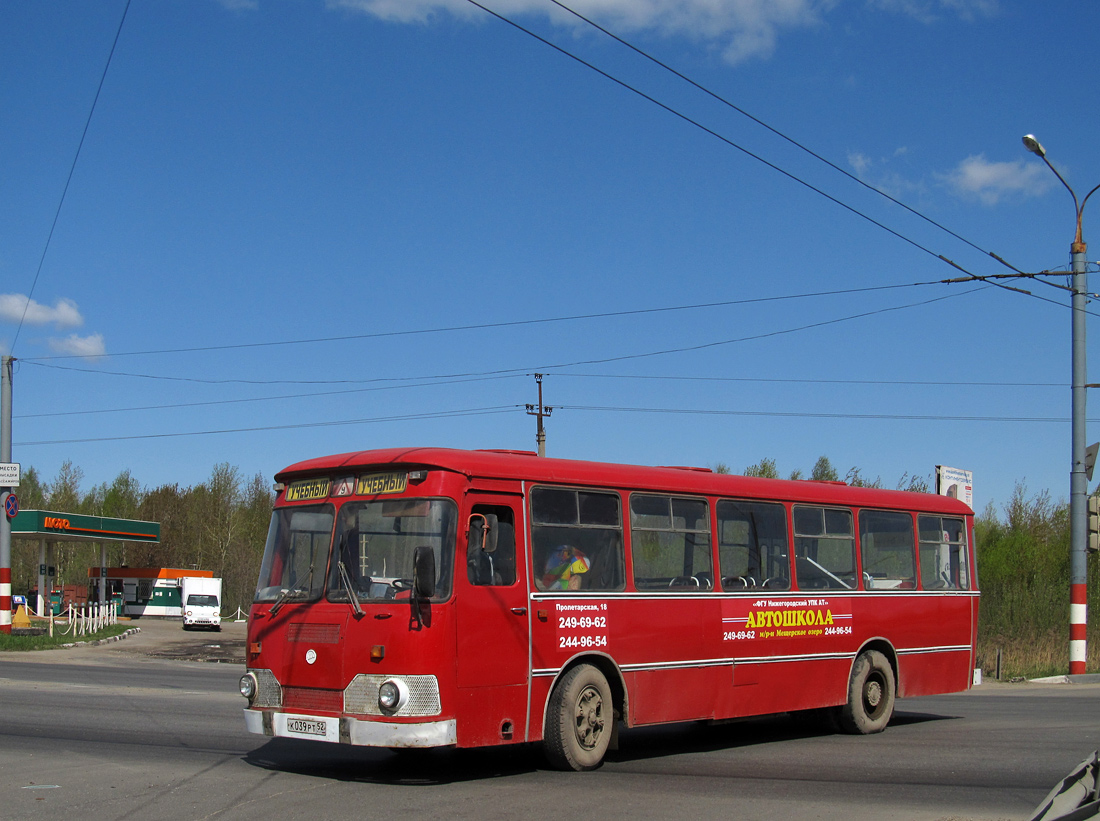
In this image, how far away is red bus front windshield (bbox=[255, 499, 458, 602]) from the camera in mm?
9617

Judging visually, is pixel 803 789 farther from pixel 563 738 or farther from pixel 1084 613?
pixel 1084 613

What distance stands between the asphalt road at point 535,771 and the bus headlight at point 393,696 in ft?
2.22

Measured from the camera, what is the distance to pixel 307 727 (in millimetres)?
9547

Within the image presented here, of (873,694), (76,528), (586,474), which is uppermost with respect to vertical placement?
(586,474)

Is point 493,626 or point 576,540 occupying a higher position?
point 576,540

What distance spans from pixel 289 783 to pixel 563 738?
92.3 inches

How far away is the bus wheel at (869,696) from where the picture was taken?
13609mm

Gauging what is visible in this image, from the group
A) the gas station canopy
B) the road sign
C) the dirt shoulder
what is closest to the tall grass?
the dirt shoulder

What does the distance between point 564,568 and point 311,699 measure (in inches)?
98.9

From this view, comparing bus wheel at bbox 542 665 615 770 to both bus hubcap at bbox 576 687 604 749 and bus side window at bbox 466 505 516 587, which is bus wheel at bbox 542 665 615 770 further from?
bus side window at bbox 466 505 516 587

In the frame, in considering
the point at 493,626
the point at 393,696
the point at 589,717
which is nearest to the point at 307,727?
the point at 393,696

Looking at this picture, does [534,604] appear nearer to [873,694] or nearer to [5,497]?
[873,694]

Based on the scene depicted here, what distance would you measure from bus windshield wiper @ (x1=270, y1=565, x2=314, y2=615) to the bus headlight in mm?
1339

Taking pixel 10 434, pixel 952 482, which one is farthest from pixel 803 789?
pixel 10 434
